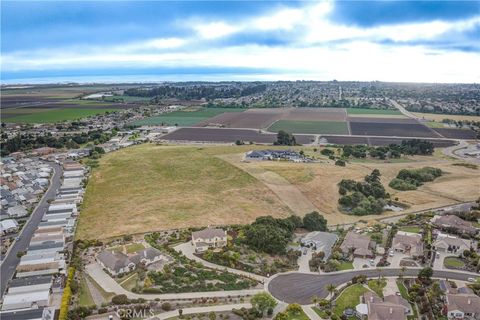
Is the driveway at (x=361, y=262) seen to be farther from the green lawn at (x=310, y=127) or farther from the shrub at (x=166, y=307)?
the green lawn at (x=310, y=127)

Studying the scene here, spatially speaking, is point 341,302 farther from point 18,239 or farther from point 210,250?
point 18,239

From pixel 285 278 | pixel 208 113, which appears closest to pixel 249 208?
pixel 285 278

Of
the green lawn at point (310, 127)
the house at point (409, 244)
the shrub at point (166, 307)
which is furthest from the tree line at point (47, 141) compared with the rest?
the house at point (409, 244)

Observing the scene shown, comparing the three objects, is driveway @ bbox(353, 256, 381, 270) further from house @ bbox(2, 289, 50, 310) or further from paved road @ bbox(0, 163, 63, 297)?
paved road @ bbox(0, 163, 63, 297)

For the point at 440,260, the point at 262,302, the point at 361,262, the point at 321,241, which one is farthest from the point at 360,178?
the point at 262,302

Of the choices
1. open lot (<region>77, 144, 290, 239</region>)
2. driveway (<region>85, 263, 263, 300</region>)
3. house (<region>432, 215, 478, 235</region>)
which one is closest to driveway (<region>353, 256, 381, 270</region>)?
driveway (<region>85, 263, 263, 300</region>)
